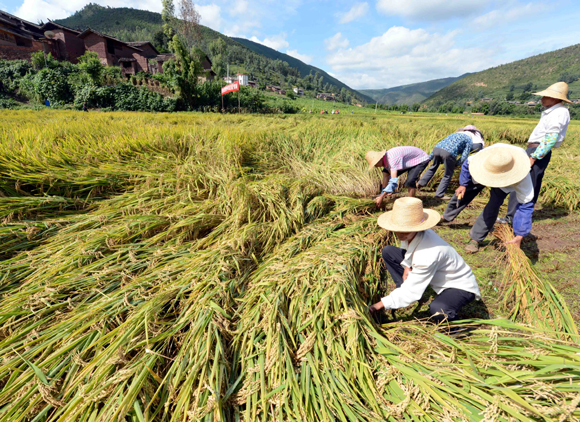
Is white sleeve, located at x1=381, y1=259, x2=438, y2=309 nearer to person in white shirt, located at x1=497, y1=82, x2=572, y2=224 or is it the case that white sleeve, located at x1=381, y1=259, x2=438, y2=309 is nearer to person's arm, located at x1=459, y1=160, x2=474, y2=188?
person in white shirt, located at x1=497, y1=82, x2=572, y2=224

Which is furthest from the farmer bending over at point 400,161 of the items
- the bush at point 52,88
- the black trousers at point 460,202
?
the bush at point 52,88

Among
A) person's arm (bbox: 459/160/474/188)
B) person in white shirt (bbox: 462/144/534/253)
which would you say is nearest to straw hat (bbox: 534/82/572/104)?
person in white shirt (bbox: 462/144/534/253)

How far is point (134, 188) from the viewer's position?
282cm

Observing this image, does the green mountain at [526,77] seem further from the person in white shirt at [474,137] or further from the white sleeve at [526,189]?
the white sleeve at [526,189]

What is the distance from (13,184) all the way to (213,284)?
242cm

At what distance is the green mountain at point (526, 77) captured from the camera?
67.8 m

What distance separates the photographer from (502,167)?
2291 mm

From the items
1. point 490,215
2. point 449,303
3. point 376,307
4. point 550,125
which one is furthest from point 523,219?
point 376,307

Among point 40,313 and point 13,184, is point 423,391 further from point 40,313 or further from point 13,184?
point 13,184

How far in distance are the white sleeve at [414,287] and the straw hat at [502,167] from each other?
4.32 feet

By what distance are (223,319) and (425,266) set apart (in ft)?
4.66

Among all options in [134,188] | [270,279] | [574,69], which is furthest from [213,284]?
[574,69]

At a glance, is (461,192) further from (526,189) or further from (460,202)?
(526,189)

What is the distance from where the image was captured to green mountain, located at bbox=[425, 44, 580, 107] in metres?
67.8
